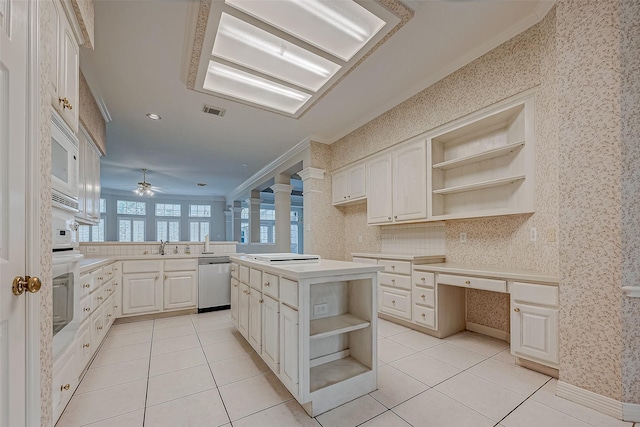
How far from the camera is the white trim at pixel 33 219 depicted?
1.01 meters

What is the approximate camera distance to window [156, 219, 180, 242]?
11218 mm

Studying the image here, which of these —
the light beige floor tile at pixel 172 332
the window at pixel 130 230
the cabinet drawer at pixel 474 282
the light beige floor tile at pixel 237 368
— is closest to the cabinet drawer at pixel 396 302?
the cabinet drawer at pixel 474 282

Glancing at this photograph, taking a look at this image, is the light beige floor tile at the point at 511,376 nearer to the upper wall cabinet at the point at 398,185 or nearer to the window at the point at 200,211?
the upper wall cabinet at the point at 398,185

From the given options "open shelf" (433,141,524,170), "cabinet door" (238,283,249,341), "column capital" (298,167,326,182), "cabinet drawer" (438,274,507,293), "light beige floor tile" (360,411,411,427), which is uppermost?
"column capital" (298,167,326,182)

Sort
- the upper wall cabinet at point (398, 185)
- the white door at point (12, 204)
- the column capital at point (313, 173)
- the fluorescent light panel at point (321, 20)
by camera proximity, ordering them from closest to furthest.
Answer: the white door at point (12, 204) < the fluorescent light panel at point (321, 20) < the upper wall cabinet at point (398, 185) < the column capital at point (313, 173)

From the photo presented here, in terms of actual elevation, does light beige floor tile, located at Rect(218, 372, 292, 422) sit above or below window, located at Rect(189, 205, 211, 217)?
below

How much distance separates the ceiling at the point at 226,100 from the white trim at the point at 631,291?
2.15 metres

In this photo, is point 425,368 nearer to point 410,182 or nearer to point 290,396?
point 290,396

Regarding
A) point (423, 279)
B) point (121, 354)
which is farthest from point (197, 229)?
point (423, 279)

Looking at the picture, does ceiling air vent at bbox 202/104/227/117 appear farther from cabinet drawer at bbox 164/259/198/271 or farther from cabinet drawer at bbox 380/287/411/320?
cabinet drawer at bbox 380/287/411/320

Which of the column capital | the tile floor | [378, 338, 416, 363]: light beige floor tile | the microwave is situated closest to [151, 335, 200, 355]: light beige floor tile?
the tile floor

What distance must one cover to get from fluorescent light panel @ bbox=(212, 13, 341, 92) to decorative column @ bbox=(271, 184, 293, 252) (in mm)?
3056

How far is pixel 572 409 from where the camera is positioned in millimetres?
1699

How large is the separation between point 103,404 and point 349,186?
3.79 metres
